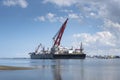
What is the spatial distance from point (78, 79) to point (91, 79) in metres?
2.07

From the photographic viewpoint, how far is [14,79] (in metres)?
46.8

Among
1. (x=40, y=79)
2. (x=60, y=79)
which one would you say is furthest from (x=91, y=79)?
(x=40, y=79)

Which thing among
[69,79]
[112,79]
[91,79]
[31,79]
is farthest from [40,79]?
[112,79]

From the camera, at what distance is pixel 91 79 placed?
159 ft

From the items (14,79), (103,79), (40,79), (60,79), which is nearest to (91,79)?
(103,79)

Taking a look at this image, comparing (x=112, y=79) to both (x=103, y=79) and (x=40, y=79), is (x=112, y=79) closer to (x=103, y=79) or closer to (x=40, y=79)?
(x=103, y=79)

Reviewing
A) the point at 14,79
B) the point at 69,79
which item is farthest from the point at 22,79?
the point at 69,79

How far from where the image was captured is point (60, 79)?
1889 inches

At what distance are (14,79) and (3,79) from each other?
1.67 metres

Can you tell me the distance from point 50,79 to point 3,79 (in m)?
7.23

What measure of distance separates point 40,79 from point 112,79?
11.6 m

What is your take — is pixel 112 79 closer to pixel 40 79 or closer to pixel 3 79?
pixel 40 79

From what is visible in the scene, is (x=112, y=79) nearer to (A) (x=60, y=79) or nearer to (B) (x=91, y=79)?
(B) (x=91, y=79)

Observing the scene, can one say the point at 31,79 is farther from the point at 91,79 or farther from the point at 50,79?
the point at 91,79
